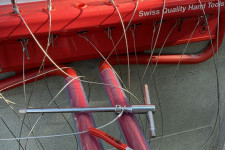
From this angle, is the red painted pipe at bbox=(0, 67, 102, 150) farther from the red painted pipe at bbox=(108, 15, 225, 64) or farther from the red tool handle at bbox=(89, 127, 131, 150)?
the red painted pipe at bbox=(108, 15, 225, 64)

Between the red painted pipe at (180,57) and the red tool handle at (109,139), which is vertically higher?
the red painted pipe at (180,57)

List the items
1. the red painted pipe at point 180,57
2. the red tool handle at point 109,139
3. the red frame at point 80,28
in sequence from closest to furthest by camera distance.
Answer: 1. the red tool handle at point 109,139
2. the red frame at point 80,28
3. the red painted pipe at point 180,57

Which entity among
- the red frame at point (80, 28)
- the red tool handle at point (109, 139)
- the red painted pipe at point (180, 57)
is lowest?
the red tool handle at point (109, 139)

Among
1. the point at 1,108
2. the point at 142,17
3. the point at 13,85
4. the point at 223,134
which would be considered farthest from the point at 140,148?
the point at 223,134

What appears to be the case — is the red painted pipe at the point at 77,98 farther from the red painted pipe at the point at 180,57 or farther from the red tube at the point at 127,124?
the red painted pipe at the point at 180,57

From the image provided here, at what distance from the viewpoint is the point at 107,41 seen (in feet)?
3.26

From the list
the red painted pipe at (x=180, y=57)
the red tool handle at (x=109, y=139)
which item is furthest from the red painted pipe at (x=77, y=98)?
the red painted pipe at (x=180, y=57)

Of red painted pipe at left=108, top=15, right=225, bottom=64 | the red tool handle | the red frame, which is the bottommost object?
the red tool handle

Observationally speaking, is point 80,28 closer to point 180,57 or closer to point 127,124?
point 127,124

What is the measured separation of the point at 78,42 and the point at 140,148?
450 mm

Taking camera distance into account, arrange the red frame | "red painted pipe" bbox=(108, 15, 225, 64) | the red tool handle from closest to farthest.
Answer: the red tool handle → the red frame → "red painted pipe" bbox=(108, 15, 225, 64)

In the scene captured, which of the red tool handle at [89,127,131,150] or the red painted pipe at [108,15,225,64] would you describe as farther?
the red painted pipe at [108,15,225,64]

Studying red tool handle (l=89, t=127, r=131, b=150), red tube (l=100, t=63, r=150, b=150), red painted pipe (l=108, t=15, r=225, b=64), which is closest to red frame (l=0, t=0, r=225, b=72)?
red painted pipe (l=108, t=15, r=225, b=64)

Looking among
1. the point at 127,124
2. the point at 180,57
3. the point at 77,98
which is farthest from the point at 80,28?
the point at 180,57
